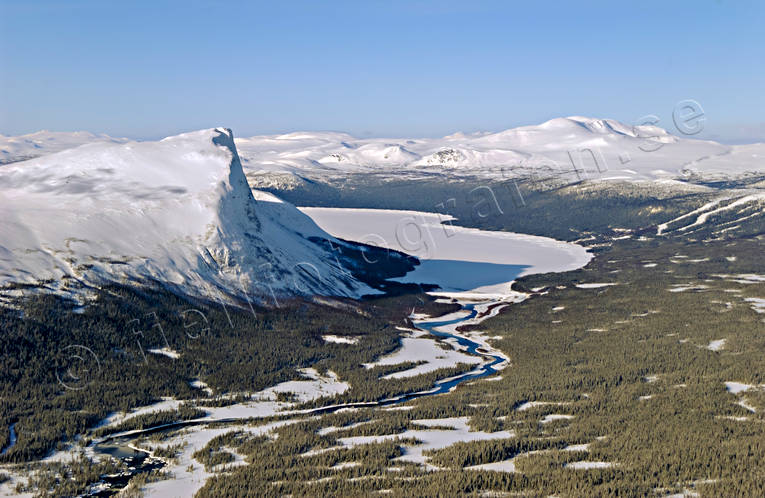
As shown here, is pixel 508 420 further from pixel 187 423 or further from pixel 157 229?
pixel 157 229

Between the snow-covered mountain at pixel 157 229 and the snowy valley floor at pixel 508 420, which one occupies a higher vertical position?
the snow-covered mountain at pixel 157 229

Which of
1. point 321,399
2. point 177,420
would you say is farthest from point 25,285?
point 321,399

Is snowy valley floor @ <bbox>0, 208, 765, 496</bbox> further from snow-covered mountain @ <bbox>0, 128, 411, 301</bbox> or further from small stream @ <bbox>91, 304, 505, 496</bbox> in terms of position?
snow-covered mountain @ <bbox>0, 128, 411, 301</bbox>

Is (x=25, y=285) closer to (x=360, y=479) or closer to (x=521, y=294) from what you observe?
(x=360, y=479)

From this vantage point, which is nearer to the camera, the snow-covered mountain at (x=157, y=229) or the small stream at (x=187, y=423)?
→ the small stream at (x=187, y=423)

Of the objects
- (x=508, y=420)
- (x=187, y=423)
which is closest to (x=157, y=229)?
(x=187, y=423)

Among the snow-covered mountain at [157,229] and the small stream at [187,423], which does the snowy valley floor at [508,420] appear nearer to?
the small stream at [187,423]

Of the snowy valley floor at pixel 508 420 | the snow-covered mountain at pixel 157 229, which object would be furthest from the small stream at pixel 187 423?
the snow-covered mountain at pixel 157 229

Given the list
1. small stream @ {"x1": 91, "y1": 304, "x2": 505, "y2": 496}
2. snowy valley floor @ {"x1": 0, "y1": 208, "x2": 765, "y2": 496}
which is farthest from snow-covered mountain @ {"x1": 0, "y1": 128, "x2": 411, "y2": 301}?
small stream @ {"x1": 91, "y1": 304, "x2": 505, "y2": 496}
